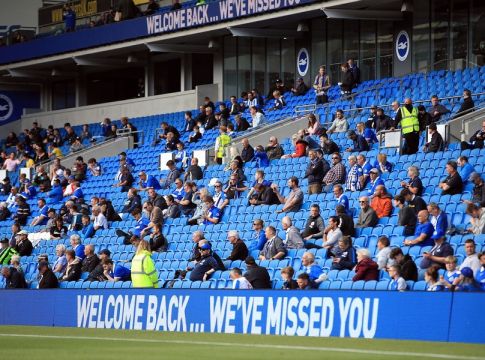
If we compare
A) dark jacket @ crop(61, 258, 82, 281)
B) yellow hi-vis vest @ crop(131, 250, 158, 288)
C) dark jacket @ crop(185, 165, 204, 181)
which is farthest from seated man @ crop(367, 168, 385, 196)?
dark jacket @ crop(185, 165, 204, 181)

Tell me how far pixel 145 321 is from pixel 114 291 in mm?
1054

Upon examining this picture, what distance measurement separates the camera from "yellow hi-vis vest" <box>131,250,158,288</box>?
18.8 m

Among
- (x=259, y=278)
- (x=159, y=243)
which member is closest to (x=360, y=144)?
(x=159, y=243)

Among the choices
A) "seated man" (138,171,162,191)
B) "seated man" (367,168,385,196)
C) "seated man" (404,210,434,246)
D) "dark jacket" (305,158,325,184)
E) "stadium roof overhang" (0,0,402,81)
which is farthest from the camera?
"stadium roof overhang" (0,0,402,81)

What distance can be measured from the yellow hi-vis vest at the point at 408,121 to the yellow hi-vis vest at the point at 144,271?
583cm

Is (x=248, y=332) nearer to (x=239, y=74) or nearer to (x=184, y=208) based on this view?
(x=184, y=208)

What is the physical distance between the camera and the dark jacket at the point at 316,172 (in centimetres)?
2169

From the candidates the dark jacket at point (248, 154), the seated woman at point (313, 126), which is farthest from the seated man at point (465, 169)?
the dark jacket at point (248, 154)

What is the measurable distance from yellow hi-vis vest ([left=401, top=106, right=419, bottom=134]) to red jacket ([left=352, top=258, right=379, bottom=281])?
6.12 m

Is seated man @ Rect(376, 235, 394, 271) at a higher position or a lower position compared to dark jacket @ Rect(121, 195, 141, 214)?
lower

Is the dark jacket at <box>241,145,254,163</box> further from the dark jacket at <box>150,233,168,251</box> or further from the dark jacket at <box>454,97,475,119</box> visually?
the dark jacket at <box>454,97,475,119</box>

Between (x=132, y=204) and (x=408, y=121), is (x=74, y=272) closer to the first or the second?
(x=132, y=204)

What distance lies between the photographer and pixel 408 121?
21.6 meters

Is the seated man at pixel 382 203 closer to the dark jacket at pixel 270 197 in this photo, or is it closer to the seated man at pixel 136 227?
the dark jacket at pixel 270 197
